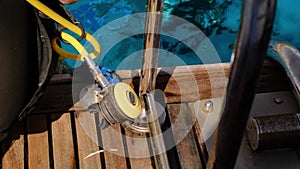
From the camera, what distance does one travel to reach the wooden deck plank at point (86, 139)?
1.69 m

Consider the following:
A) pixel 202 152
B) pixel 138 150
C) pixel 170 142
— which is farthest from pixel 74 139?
pixel 202 152

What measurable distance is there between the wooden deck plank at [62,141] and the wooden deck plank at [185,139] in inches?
13.9

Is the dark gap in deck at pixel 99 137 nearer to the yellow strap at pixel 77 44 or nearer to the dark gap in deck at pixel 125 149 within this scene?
the dark gap in deck at pixel 125 149

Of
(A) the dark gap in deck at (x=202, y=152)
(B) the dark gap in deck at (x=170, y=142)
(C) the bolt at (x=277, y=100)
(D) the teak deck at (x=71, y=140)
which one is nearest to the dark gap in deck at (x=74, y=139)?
(D) the teak deck at (x=71, y=140)

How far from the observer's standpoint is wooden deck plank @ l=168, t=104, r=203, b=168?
171 cm

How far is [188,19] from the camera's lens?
8.94 feet

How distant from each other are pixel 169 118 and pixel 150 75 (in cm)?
21

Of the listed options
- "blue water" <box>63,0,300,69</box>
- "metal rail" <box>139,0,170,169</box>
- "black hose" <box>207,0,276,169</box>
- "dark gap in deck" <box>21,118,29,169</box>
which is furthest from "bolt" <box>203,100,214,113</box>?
"black hose" <box>207,0,276,169</box>

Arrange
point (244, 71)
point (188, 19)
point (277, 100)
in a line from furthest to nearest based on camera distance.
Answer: point (188, 19), point (277, 100), point (244, 71)

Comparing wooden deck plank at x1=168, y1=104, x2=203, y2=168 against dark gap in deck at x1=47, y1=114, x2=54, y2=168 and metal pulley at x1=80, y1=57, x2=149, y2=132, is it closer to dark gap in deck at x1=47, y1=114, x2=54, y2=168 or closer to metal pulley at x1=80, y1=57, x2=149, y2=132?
metal pulley at x1=80, y1=57, x2=149, y2=132

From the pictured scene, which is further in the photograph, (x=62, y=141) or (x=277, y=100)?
(x=277, y=100)

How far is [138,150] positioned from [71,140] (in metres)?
0.23

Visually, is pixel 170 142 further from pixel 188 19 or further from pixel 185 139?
pixel 188 19

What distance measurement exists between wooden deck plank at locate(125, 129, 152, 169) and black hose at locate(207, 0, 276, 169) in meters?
0.87
